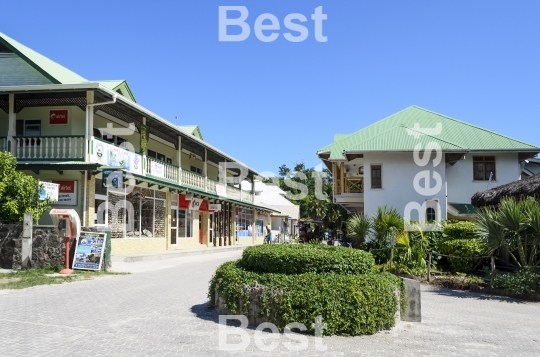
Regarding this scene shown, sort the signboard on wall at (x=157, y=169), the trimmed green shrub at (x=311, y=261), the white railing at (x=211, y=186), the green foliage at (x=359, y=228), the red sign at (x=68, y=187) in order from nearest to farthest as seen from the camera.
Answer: the trimmed green shrub at (x=311, y=261)
the green foliage at (x=359, y=228)
the red sign at (x=68, y=187)
the signboard on wall at (x=157, y=169)
the white railing at (x=211, y=186)

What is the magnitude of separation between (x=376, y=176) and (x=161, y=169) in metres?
11.7

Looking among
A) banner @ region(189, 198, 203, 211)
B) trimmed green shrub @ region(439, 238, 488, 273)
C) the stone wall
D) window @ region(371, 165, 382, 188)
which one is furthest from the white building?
the stone wall

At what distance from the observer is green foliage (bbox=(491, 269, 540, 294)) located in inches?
477

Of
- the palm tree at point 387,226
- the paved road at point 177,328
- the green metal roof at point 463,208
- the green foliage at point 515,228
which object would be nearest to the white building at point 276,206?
the green metal roof at point 463,208

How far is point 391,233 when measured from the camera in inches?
664

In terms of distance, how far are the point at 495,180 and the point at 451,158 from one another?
3.38 meters

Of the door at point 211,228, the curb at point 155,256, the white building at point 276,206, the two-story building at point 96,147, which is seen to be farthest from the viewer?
the white building at point 276,206

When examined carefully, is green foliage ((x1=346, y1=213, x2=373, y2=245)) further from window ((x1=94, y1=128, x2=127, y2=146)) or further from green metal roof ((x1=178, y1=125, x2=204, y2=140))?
green metal roof ((x1=178, y1=125, x2=204, y2=140))

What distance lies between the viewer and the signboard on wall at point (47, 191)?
53.9ft

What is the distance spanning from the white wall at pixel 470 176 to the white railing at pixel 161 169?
15804 mm

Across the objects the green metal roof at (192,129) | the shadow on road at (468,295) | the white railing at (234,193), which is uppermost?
the green metal roof at (192,129)

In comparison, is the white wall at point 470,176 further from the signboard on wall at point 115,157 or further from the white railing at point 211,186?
the signboard on wall at point 115,157

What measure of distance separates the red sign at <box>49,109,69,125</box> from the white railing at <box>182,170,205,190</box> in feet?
29.2

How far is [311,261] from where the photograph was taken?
848 cm
